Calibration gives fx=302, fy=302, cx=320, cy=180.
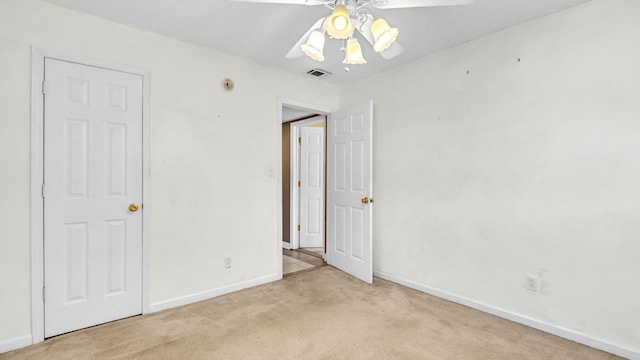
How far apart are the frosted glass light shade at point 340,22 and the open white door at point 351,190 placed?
1773 millimetres

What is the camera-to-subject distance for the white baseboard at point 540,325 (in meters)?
1.98

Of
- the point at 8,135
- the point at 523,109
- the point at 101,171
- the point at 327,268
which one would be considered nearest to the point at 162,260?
the point at 101,171

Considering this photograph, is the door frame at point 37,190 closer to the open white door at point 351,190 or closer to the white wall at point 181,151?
the white wall at point 181,151

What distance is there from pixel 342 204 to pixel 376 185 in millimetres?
485

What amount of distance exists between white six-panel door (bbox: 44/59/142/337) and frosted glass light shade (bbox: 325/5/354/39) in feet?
6.09

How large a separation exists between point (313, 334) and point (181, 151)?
192cm

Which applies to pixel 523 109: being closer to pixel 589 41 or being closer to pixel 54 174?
pixel 589 41

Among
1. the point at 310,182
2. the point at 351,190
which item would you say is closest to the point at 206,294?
the point at 351,190

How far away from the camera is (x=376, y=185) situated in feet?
11.6

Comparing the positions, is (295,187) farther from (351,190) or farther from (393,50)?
(393,50)

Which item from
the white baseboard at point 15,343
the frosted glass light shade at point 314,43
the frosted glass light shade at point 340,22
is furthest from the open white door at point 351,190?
the white baseboard at point 15,343

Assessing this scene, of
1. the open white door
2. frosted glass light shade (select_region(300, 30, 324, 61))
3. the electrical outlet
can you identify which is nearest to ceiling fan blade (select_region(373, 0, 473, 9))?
frosted glass light shade (select_region(300, 30, 324, 61))

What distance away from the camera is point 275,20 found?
2332 millimetres

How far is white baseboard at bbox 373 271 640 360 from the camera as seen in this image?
1.98 meters
